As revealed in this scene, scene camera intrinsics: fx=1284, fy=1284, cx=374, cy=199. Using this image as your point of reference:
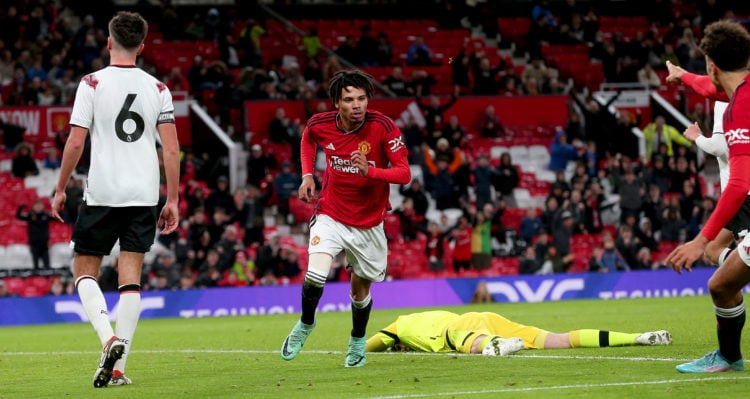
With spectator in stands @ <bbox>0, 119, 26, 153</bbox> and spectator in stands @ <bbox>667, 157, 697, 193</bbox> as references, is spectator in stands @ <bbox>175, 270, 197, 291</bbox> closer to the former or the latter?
spectator in stands @ <bbox>0, 119, 26, 153</bbox>

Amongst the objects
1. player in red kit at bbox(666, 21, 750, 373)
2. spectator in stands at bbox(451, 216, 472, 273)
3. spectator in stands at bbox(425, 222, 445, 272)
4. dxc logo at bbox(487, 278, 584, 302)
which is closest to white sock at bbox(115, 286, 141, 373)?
player in red kit at bbox(666, 21, 750, 373)

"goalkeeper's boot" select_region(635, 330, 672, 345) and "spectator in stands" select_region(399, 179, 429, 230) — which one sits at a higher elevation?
"goalkeeper's boot" select_region(635, 330, 672, 345)

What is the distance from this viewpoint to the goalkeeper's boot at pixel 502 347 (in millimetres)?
10703

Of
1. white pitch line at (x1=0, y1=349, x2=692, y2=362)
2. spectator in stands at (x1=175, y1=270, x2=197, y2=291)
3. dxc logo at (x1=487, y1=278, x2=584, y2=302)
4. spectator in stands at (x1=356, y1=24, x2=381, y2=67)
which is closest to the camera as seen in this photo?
white pitch line at (x1=0, y1=349, x2=692, y2=362)

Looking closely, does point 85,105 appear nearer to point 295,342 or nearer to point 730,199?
point 295,342

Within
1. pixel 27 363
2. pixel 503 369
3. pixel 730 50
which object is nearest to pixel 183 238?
pixel 27 363

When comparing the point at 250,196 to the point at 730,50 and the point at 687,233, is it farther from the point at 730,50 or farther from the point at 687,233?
the point at 730,50

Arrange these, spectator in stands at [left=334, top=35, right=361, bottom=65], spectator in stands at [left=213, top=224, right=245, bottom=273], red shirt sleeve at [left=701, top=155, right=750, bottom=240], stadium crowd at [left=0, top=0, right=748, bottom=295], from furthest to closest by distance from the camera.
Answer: spectator in stands at [left=334, top=35, right=361, bottom=65] < stadium crowd at [left=0, top=0, right=748, bottom=295] < spectator in stands at [left=213, top=224, right=245, bottom=273] < red shirt sleeve at [left=701, top=155, right=750, bottom=240]

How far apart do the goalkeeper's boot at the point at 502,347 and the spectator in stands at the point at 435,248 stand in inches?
598

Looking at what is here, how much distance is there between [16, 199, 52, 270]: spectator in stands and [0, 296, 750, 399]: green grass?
7.95 meters

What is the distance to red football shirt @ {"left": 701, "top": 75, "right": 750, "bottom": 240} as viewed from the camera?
7402 millimetres

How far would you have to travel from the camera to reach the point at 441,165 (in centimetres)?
2755

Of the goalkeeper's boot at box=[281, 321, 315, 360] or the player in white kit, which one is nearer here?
the player in white kit

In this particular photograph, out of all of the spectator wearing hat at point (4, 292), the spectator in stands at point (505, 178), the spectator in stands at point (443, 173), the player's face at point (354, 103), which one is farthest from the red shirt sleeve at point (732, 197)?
the spectator in stands at point (505, 178)
